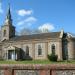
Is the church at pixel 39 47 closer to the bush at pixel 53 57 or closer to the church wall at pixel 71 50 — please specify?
the church wall at pixel 71 50

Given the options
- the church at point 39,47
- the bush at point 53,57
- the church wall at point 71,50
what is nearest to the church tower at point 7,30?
the church at point 39,47

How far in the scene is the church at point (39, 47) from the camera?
59.1 metres

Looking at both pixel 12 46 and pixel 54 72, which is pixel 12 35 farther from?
pixel 54 72

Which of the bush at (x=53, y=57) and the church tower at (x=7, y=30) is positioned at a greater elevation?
the church tower at (x=7, y=30)

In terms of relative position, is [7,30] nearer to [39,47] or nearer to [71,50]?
[39,47]

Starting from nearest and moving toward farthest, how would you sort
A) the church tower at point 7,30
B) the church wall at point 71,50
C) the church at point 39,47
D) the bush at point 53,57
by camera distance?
the bush at point 53,57, the church wall at point 71,50, the church at point 39,47, the church tower at point 7,30

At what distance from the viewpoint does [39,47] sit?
62625 millimetres

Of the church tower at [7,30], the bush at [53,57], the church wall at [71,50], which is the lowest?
the bush at [53,57]

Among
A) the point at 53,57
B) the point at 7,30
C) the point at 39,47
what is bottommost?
the point at 53,57

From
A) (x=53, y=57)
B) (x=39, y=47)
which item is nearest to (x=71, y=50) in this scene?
(x=53, y=57)

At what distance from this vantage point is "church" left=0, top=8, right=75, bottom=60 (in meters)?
59.1

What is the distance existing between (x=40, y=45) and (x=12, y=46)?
6692mm

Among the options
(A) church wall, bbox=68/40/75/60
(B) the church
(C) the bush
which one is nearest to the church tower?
(B) the church

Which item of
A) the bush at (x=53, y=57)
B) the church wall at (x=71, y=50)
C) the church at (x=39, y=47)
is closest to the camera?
the bush at (x=53, y=57)
